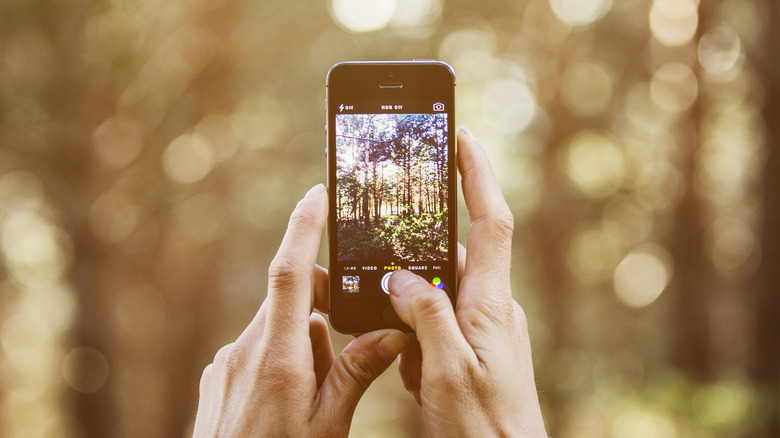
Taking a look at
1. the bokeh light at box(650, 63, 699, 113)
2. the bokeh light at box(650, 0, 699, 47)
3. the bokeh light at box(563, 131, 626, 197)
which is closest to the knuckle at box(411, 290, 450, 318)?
the bokeh light at box(563, 131, 626, 197)

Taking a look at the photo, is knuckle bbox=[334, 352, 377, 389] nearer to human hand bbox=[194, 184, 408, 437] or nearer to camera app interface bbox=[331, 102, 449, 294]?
human hand bbox=[194, 184, 408, 437]

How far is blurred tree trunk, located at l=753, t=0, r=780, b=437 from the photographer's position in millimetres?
3918

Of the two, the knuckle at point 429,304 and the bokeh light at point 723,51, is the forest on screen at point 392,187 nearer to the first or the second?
the knuckle at point 429,304

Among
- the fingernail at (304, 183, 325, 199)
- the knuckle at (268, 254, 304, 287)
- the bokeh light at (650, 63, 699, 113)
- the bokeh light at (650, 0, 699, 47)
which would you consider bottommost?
the knuckle at (268, 254, 304, 287)

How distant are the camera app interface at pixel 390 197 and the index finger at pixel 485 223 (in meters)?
0.13

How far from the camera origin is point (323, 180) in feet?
13.8

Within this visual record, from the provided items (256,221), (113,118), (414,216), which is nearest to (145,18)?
(113,118)

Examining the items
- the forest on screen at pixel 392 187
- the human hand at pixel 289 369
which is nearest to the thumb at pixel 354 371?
the human hand at pixel 289 369

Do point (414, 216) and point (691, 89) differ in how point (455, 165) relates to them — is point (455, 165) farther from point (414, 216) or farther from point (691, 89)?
point (691, 89)

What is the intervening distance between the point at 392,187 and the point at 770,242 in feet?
13.5

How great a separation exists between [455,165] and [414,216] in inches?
7.8

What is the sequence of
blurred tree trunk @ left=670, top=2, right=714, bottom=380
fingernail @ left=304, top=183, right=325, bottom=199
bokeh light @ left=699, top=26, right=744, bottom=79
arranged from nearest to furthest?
fingernail @ left=304, top=183, right=325, bottom=199, bokeh light @ left=699, top=26, right=744, bottom=79, blurred tree trunk @ left=670, top=2, right=714, bottom=380

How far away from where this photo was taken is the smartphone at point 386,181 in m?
1.43

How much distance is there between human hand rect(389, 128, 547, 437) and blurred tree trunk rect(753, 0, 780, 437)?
3932 millimetres
